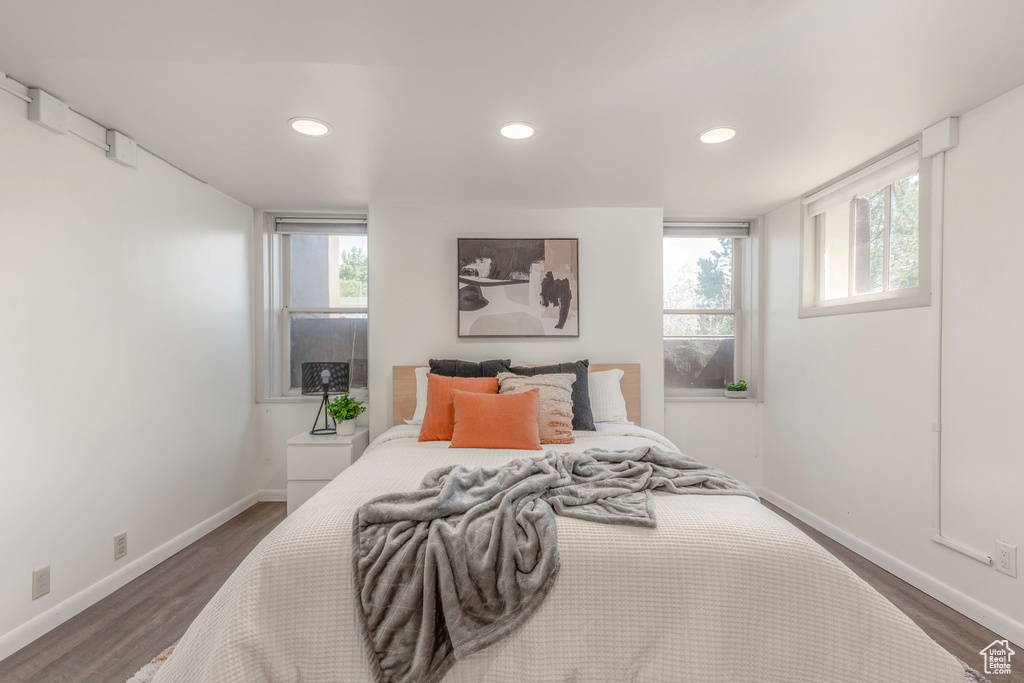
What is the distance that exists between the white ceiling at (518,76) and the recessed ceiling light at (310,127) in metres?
0.04

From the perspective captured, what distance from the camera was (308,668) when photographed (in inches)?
55.6

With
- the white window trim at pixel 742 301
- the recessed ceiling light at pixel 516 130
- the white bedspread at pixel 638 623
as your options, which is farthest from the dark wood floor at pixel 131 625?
the white window trim at pixel 742 301

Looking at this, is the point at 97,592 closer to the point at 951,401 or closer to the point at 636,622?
the point at 636,622

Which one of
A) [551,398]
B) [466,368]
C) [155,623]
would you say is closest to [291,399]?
[466,368]

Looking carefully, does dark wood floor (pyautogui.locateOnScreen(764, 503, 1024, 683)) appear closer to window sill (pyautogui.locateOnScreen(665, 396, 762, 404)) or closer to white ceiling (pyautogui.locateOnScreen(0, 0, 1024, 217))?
window sill (pyautogui.locateOnScreen(665, 396, 762, 404))

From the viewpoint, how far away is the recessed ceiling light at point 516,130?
2312 millimetres

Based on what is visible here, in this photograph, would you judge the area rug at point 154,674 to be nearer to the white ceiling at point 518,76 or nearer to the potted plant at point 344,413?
the potted plant at point 344,413

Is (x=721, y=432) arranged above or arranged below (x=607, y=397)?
below

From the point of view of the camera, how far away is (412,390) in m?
3.63

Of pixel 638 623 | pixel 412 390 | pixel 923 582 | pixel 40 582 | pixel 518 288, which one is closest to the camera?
pixel 638 623

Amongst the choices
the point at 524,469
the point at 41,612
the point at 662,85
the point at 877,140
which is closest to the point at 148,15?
the point at 662,85

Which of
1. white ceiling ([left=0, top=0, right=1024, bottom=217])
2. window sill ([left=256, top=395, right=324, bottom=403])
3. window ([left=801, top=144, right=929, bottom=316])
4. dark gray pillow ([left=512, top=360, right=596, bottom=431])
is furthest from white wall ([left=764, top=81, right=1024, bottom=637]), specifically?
window sill ([left=256, top=395, right=324, bottom=403])

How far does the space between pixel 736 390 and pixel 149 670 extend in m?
3.84

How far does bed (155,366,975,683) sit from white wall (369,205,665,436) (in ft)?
7.36
